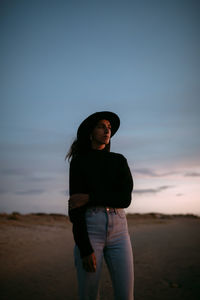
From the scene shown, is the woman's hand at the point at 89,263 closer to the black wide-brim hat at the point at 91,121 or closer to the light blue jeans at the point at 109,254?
the light blue jeans at the point at 109,254

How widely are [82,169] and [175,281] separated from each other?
4323mm

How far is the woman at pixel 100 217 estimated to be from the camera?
2162 millimetres

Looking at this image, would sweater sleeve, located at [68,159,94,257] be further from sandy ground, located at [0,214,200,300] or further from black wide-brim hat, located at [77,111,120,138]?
sandy ground, located at [0,214,200,300]

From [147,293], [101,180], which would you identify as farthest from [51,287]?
[101,180]

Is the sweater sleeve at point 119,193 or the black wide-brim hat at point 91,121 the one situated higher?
the black wide-brim hat at point 91,121

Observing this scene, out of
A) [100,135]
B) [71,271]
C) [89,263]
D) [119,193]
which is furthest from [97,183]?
[71,271]

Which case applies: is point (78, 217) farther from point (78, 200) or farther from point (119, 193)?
point (119, 193)

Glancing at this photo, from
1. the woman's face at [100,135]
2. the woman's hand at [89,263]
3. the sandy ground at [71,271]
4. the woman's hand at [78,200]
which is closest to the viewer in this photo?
the woman's hand at [89,263]

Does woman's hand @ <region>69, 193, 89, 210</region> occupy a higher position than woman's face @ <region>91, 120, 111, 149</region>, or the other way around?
woman's face @ <region>91, 120, 111, 149</region>

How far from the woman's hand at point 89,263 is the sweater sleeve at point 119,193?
526 mm

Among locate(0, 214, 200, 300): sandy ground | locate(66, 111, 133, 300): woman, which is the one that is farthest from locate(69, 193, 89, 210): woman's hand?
locate(0, 214, 200, 300): sandy ground

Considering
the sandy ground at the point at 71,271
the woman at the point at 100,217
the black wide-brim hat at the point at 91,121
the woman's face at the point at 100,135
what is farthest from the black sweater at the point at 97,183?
the sandy ground at the point at 71,271

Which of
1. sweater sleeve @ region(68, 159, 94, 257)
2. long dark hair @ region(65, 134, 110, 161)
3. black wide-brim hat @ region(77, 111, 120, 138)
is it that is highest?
black wide-brim hat @ region(77, 111, 120, 138)

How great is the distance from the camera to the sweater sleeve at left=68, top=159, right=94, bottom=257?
215 cm
